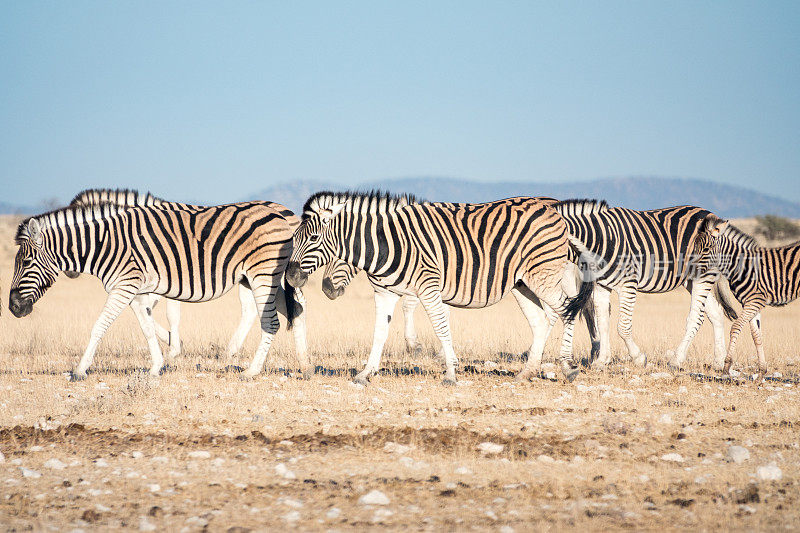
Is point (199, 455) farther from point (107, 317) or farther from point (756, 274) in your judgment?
point (756, 274)

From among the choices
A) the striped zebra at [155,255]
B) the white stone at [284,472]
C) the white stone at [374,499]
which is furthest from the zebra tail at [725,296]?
the white stone at [374,499]

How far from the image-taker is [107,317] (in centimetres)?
1091

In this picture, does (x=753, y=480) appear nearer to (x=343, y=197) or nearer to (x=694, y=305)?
(x=343, y=197)

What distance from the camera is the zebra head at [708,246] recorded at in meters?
12.9

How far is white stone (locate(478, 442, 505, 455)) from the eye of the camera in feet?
23.3

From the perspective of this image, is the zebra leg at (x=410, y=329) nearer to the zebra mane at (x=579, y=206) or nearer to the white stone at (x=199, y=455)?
the zebra mane at (x=579, y=206)

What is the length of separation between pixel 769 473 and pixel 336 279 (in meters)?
8.21

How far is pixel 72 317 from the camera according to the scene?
21.0 metres

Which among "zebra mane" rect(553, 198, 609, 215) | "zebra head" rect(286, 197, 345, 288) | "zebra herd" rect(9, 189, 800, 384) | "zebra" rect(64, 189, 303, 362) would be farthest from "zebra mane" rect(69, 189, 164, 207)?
"zebra mane" rect(553, 198, 609, 215)

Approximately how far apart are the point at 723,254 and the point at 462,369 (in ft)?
15.7

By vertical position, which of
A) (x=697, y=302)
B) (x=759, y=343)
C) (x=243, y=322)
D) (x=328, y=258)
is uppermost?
(x=328, y=258)

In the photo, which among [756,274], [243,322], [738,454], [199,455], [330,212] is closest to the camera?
[738,454]

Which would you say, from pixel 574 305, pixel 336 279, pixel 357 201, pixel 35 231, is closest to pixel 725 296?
pixel 574 305

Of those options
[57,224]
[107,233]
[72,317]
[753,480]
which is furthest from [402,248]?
[72,317]
